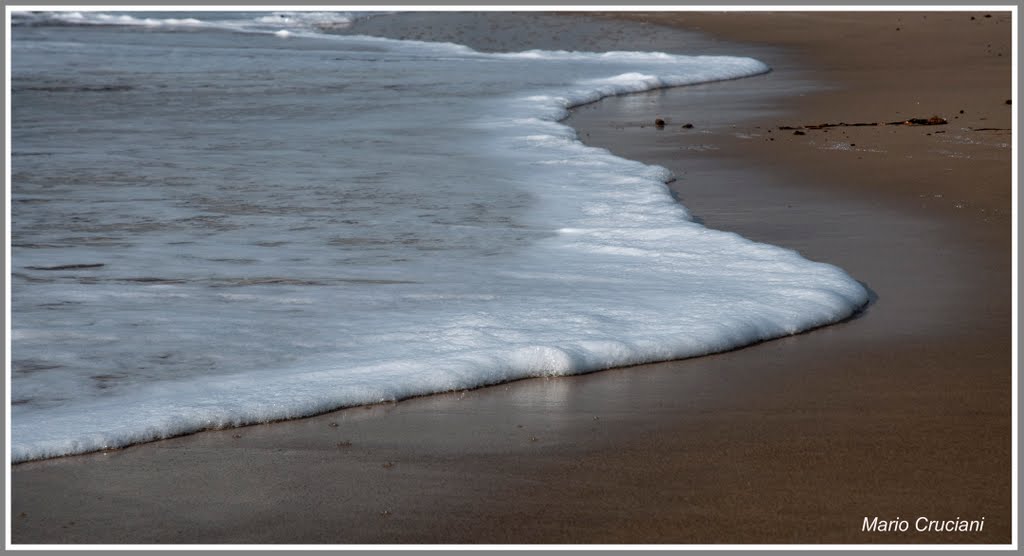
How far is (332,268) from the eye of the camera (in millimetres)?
5297

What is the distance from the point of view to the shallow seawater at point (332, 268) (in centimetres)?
388

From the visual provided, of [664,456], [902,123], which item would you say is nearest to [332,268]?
[664,456]

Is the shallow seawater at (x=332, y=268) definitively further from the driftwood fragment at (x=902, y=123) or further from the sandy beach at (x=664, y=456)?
the driftwood fragment at (x=902, y=123)

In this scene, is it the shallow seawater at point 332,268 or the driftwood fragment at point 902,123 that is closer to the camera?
the shallow seawater at point 332,268

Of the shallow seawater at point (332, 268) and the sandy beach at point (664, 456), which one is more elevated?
the shallow seawater at point (332, 268)

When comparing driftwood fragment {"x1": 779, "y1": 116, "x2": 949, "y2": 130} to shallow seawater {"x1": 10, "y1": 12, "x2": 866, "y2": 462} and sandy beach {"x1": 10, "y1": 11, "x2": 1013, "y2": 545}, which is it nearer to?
shallow seawater {"x1": 10, "y1": 12, "x2": 866, "y2": 462}

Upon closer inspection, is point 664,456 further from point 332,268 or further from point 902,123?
point 902,123

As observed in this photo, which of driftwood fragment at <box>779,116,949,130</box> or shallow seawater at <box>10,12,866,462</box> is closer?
shallow seawater at <box>10,12,866,462</box>

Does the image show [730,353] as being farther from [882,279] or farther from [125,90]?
[125,90]

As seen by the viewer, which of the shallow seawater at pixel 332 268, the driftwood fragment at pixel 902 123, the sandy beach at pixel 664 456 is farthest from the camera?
the driftwood fragment at pixel 902 123

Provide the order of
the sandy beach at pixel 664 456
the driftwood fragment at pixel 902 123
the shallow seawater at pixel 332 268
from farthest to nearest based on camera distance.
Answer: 1. the driftwood fragment at pixel 902 123
2. the shallow seawater at pixel 332 268
3. the sandy beach at pixel 664 456

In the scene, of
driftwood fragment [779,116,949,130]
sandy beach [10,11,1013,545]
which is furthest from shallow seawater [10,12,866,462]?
driftwood fragment [779,116,949,130]

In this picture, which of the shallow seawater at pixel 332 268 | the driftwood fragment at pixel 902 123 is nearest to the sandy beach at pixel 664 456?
the shallow seawater at pixel 332 268

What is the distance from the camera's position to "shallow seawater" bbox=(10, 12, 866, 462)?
12.7 ft
